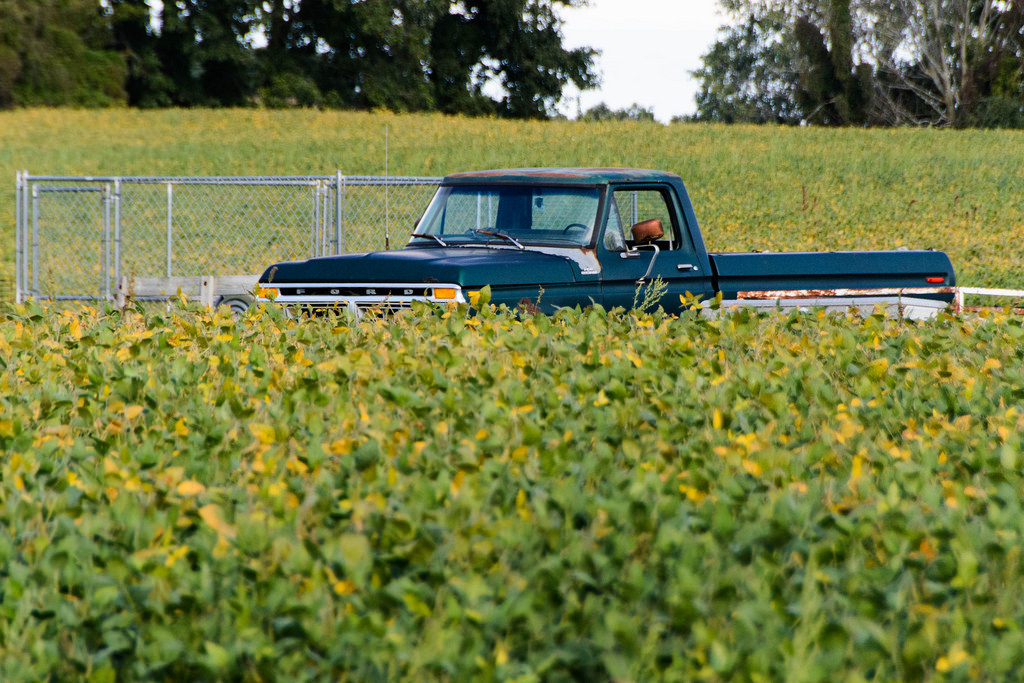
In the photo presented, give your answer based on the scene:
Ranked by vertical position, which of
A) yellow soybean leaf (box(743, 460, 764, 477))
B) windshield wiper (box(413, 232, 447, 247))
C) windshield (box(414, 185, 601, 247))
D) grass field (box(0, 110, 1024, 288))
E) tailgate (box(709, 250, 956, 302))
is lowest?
yellow soybean leaf (box(743, 460, 764, 477))

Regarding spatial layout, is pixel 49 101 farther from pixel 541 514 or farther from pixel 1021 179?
pixel 541 514

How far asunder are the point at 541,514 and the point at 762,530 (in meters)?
0.48

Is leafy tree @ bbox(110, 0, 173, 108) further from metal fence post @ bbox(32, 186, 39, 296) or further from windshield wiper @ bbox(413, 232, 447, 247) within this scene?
windshield wiper @ bbox(413, 232, 447, 247)

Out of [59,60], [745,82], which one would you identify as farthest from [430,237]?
[745,82]

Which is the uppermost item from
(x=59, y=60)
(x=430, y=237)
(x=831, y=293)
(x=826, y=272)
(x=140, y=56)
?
(x=140, y=56)

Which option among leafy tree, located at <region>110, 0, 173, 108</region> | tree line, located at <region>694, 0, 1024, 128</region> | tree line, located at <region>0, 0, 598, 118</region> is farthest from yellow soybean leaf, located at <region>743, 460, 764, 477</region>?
tree line, located at <region>694, 0, 1024, 128</region>

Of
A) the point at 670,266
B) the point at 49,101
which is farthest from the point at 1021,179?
the point at 49,101

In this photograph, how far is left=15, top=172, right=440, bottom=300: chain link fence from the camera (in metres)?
12.2

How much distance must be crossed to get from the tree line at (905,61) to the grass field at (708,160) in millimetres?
17149

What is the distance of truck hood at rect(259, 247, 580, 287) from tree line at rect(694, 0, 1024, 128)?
5352 centimetres

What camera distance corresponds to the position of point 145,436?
3119 millimetres

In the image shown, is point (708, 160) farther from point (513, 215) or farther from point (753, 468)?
point (753, 468)

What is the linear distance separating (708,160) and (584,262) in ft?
83.8

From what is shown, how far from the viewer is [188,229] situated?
888 inches
